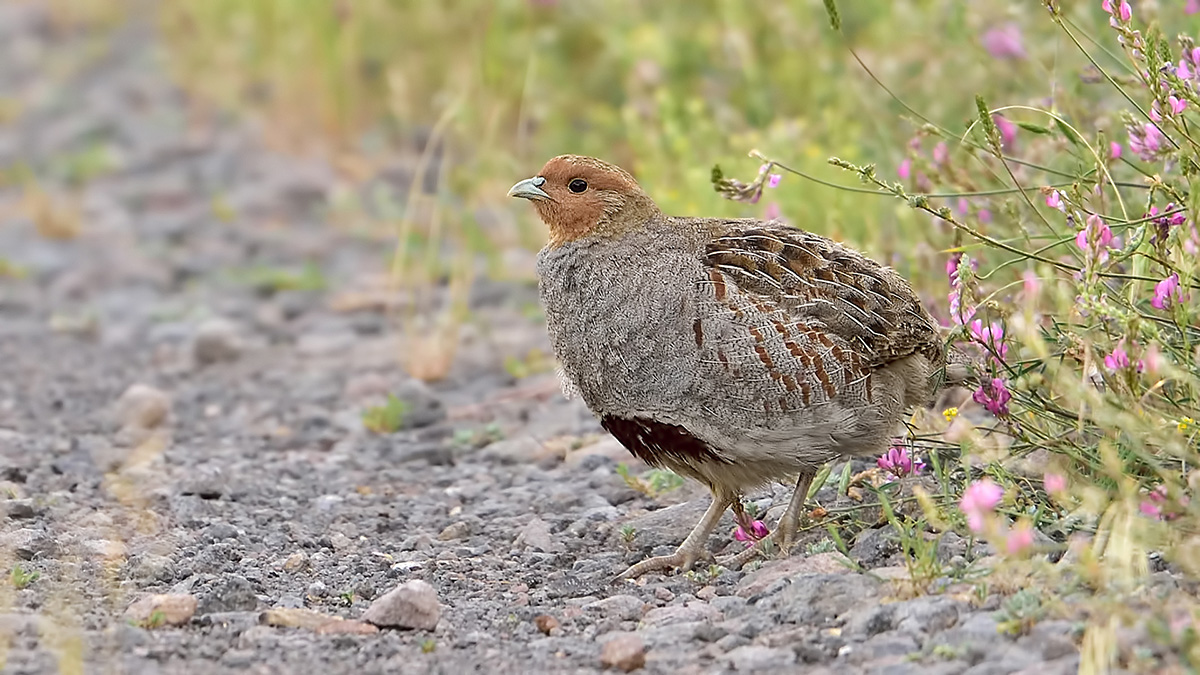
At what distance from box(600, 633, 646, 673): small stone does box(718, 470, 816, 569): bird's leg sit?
2.55 ft

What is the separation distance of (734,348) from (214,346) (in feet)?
11.8

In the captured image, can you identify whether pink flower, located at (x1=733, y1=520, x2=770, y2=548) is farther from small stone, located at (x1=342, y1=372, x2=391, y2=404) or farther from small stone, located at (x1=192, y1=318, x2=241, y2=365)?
small stone, located at (x1=192, y1=318, x2=241, y2=365)

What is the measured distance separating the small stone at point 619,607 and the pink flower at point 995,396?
0.99m

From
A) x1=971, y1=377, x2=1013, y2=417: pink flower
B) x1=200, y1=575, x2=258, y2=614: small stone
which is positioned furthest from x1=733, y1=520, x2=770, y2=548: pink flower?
x1=200, y1=575, x2=258, y2=614: small stone

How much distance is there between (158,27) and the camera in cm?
1240

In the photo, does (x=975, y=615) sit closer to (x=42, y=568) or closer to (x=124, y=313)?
(x=42, y=568)

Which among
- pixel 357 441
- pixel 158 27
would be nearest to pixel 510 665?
pixel 357 441

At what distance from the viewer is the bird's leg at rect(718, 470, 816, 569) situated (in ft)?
14.0

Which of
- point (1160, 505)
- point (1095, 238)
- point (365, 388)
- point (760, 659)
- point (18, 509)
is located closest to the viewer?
point (1160, 505)

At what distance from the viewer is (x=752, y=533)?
4387 millimetres

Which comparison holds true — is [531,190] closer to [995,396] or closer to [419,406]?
[995,396]

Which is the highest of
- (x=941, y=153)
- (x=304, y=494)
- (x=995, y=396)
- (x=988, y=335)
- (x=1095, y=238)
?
(x=941, y=153)

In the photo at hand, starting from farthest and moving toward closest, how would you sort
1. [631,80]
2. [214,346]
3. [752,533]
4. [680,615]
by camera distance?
[631,80], [214,346], [752,533], [680,615]

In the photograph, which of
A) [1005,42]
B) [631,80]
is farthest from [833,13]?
[631,80]
